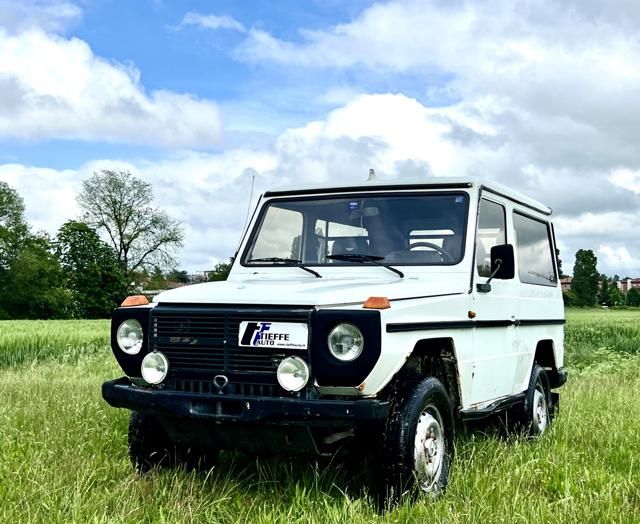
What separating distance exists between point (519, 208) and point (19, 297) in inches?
2357

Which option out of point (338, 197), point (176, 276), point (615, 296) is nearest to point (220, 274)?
point (338, 197)

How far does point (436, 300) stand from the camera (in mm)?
4996

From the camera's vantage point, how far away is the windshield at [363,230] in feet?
18.6

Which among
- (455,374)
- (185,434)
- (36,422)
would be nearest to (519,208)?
(455,374)

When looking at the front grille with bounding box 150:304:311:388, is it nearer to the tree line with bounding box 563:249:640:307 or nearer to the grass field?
the grass field

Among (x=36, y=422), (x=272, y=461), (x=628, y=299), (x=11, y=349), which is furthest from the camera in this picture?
(x=628, y=299)

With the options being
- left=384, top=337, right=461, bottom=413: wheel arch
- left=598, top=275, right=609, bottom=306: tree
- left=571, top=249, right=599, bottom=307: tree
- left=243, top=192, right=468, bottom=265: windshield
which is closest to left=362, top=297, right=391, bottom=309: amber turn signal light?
left=384, top=337, right=461, bottom=413: wheel arch

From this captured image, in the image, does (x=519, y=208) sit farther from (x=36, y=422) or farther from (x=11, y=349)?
(x=11, y=349)

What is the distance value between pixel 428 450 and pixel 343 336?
958 mm

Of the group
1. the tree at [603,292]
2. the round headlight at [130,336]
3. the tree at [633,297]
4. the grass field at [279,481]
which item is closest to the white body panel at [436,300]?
the round headlight at [130,336]

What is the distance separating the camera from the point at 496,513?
14.6 ft

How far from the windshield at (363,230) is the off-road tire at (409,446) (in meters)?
1.18

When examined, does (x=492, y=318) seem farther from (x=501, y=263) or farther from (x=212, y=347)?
(x=212, y=347)

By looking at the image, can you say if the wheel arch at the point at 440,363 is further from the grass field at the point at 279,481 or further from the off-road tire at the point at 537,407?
the off-road tire at the point at 537,407
